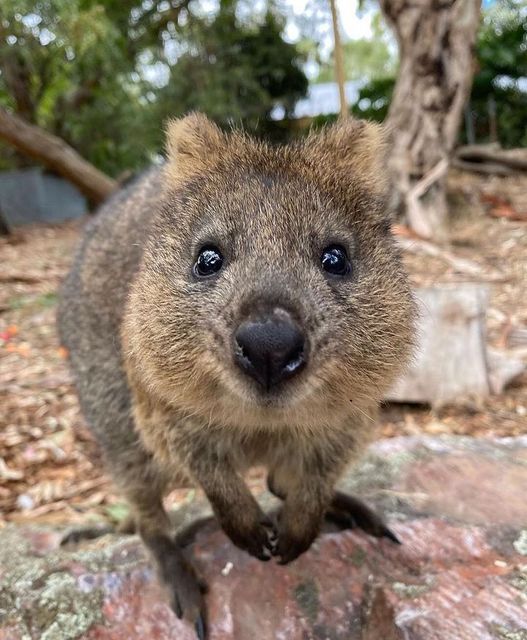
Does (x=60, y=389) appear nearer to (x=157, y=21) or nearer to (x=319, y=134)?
(x=319, y=134)

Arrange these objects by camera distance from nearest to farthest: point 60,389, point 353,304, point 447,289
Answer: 1. point 353,304
2. point 447,289
3. point 60,389

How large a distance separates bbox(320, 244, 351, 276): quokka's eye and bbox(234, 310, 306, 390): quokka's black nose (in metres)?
0.45

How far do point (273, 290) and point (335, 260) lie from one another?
0.40m

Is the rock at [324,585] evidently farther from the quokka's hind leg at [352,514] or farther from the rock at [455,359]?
the rock at [455,359]

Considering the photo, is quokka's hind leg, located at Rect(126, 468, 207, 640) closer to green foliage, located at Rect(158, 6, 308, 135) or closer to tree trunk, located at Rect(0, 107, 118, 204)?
tree trunk, located at Rect(0, 107, 118, 204)

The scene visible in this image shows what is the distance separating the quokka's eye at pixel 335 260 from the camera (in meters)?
2.19

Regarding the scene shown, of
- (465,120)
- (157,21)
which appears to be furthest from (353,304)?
(465,120)

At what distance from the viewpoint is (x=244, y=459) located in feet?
8.50

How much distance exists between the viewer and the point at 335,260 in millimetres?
2207

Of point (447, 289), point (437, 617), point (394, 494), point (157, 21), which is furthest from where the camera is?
point (157, 21)

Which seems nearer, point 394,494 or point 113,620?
point 113,620

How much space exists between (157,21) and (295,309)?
12095mm

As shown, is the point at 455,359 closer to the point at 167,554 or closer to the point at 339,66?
the point at 339,66

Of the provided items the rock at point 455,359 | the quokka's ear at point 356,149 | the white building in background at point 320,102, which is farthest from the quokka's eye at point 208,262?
the white building in background at point 320,102
